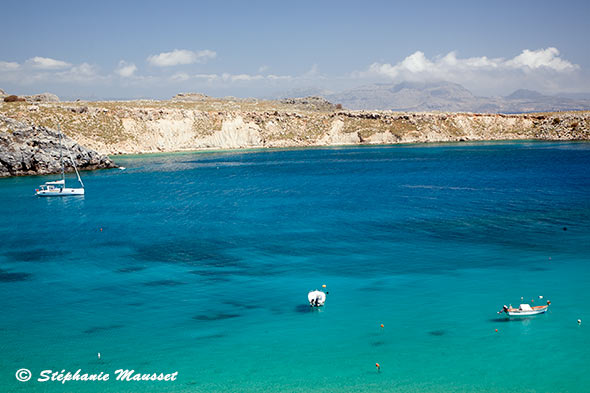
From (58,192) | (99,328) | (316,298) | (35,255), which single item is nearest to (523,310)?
(316,298)

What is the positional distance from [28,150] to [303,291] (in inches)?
4060

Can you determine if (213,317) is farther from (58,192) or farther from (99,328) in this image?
(58,192)

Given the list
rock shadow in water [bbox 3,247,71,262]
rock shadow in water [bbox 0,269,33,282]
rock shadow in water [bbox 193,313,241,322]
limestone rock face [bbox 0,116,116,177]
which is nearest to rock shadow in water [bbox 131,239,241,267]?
rock shadow in water [bbox 3,247,71,262]

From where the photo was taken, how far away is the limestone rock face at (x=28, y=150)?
117 m

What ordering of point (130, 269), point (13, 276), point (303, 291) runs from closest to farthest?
point (303, 291), point (13, 276), point (130, 269)

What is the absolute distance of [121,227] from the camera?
2427 inches

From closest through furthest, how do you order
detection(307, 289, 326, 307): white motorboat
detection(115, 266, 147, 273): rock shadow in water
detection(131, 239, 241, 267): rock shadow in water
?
detection(307, 289, 326, 307): white motorboat, detection(115, 266, 147, 273): rock shadow in water, detection(131, 239, 241, 267): rock shadow in water

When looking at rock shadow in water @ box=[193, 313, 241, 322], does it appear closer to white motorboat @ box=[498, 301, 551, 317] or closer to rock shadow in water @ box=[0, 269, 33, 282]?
white motorboat @ box=[498, 301, 551, 317]

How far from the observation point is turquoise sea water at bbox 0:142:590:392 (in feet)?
85.1

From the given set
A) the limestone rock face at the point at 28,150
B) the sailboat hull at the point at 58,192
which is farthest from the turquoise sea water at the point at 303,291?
the limestone rock face at the point at 28,150

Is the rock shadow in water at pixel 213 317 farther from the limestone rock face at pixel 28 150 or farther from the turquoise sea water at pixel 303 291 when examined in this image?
the limestone rock face at pixel 28 150

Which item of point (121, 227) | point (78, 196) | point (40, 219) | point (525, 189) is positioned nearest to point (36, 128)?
point (78, 196)

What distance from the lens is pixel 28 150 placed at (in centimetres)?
11894

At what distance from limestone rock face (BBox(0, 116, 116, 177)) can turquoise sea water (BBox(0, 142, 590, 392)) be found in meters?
45.7
